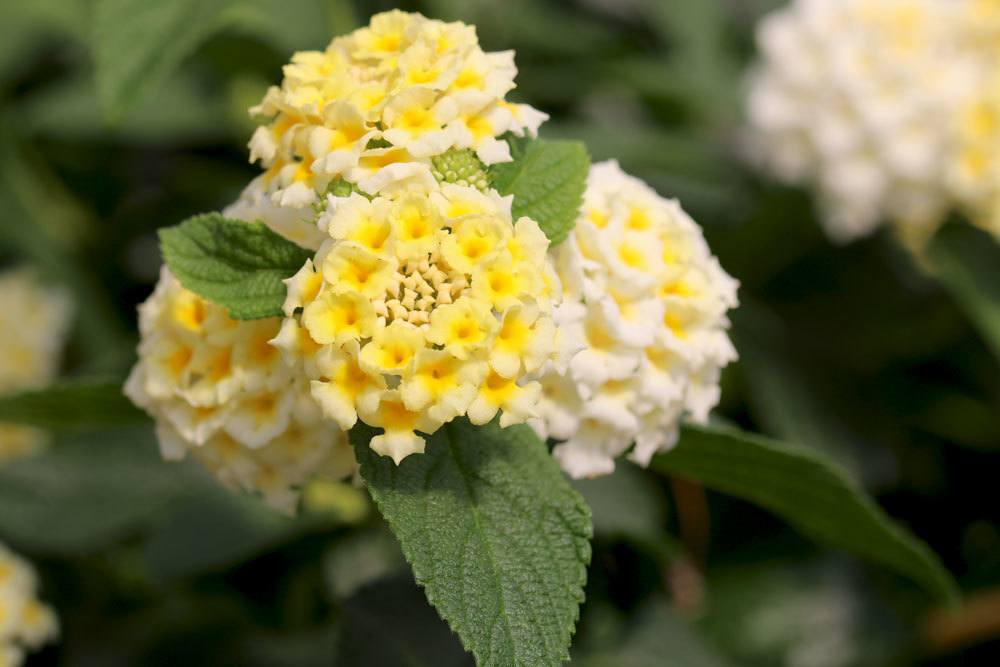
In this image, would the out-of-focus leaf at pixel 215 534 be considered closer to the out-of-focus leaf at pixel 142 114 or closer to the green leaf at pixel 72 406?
the green leaf at pixel 72 406

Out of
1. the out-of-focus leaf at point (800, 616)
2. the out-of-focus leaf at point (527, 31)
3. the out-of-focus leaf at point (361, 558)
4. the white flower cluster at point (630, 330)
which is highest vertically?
the white flower cluster at point (630, 330)

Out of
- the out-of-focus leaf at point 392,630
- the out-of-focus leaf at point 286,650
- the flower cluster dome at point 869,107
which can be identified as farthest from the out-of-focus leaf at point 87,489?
the flower cluster dome at point 869,107

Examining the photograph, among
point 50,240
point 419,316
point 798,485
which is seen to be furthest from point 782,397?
point 50,240

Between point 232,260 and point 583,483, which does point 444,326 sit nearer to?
point 232,260

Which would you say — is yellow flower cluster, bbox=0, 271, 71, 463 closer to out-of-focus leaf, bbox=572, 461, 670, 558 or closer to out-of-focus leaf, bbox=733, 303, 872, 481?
out-of-focus leaf, bbox=572, 461, 670, 558

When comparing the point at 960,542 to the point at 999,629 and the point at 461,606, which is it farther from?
the point at 461,606

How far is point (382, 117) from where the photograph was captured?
0.70m

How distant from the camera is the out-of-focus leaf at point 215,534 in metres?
1.10

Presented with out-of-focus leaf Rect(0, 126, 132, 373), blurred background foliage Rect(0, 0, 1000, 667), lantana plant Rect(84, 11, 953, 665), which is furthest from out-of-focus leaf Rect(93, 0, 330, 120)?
out-of-focus leaf Rect(0, 126, 132, 373)

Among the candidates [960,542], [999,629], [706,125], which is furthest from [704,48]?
[999,629]

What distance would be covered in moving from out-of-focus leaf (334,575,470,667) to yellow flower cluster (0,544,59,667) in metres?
0.31

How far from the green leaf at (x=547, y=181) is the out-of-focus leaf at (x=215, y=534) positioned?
51 centimetres

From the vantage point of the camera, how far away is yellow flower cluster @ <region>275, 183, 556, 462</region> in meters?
0.63

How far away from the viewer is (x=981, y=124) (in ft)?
4.44
